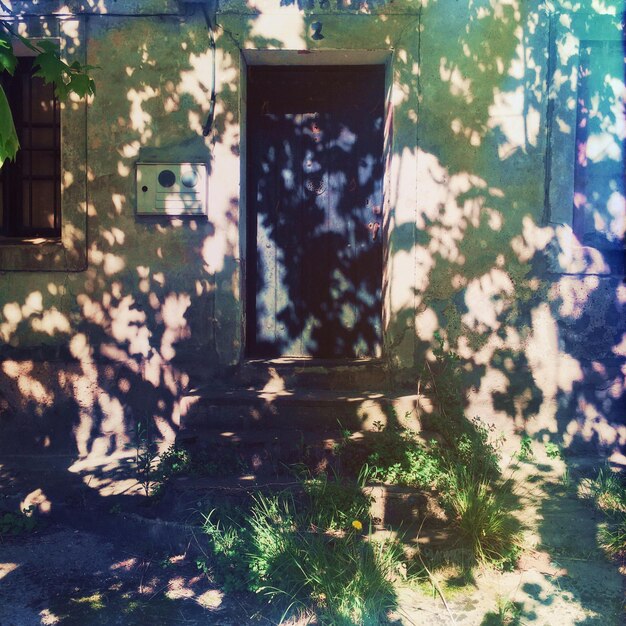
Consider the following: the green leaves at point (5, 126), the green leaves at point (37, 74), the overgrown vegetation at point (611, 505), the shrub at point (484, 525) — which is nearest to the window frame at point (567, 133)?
the overgrown vegetation at point (611, 505)

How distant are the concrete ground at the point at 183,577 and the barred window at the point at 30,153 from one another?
2356 mm

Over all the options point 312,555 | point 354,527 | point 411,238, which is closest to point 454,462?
point 354,527

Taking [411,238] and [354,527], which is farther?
[411,238]

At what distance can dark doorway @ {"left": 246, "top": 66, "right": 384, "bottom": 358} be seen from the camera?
5727 mm

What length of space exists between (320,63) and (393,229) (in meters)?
1.55

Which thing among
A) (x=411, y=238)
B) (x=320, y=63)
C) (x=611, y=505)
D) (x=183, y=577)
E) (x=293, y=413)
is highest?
(x=320, y=63)

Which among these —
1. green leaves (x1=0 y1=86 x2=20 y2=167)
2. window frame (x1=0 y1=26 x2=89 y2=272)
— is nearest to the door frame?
window frame (x1=0 y1=26 x2=89 y2=272)

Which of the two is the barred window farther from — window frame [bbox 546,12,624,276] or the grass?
window frame [bbox 546,12,624,276]

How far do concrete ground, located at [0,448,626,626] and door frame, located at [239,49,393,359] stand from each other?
5.52ft

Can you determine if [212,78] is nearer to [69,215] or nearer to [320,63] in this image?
[320,63]

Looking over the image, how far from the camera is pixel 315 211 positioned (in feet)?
18.9

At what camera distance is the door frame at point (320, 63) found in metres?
5.36

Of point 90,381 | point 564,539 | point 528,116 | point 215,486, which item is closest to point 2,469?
point 90,381

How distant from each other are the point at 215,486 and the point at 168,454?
2.22 ft
